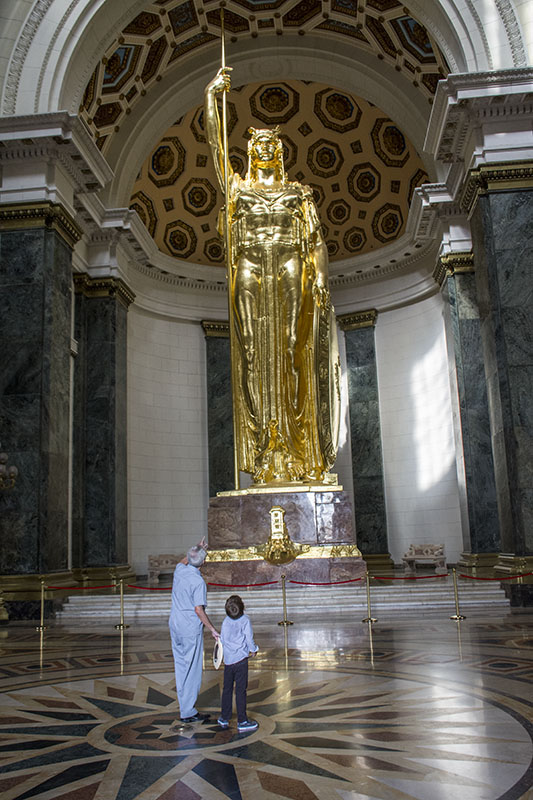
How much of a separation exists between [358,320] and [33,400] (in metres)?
9.28

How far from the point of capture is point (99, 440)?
539 inches

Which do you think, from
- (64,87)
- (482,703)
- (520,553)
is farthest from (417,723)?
(64,87)

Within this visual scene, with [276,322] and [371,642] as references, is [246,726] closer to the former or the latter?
[371,642]

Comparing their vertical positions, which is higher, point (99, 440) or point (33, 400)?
point (33, 400)

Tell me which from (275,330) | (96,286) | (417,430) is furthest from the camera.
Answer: (417,430)

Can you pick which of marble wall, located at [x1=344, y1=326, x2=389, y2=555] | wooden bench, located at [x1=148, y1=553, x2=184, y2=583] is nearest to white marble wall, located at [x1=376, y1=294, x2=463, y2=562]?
marble wall, located at [x1=344, y1=326, x2=389, y2=555]

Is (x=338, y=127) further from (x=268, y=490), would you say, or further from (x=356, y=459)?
(x=268, y=490)

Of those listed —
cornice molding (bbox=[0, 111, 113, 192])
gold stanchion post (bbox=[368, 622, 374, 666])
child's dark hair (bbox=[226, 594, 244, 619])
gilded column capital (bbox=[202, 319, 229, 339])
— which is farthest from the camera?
gilded column capital (bbox=[202, 319, 229, 339])

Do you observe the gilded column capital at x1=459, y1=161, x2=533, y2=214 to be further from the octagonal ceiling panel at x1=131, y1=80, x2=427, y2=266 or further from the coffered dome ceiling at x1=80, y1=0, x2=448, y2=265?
the octagonal ceiling panel at x1=131, y1=80, x2=427, y2=266

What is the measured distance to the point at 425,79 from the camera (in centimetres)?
1407

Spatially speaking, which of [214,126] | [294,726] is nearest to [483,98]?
[214,126]

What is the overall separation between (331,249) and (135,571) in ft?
29.3

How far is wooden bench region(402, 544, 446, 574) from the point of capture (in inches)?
564

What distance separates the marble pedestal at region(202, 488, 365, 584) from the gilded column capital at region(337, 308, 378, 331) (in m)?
7.53
